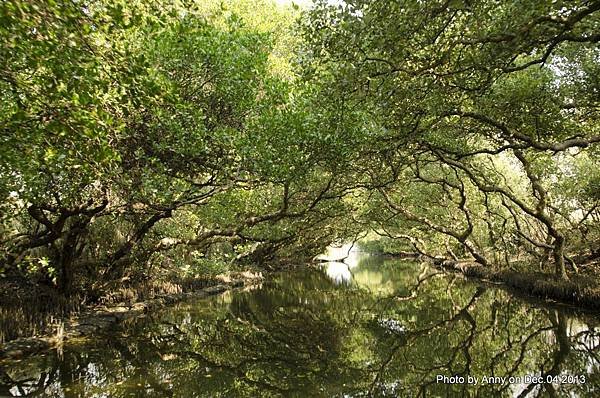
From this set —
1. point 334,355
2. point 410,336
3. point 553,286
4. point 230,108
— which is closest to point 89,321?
point 230,108

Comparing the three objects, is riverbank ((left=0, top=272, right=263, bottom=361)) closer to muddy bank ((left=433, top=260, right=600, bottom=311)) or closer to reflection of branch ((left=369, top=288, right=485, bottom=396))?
reflection of branch ((left=369, top=288, right=485, bottom=396))

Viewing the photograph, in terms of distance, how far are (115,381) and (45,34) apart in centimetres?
588

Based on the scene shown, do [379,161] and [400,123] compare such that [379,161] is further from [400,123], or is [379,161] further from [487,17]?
[487,17]

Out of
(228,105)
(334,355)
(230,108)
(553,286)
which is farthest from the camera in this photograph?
(553,286)

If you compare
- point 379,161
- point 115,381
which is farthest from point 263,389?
point 379,161

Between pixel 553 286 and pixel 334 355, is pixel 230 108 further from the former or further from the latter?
pixel 553 286

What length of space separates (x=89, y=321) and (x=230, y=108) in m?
7.33

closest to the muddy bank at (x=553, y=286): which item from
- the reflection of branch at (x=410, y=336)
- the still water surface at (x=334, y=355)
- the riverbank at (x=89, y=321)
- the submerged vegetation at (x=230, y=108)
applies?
the submerged vegetation at (x=230, y=108)

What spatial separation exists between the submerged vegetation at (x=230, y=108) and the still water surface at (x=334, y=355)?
2.66m

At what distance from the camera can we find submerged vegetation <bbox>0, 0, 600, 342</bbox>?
5031 mm

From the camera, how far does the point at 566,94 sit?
11.4 metres

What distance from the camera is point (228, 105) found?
11.2 m

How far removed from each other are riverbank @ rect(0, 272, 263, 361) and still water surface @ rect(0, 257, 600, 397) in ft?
1.69

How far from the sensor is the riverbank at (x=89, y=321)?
9383 mm
